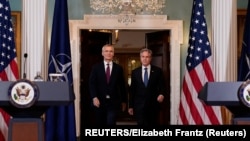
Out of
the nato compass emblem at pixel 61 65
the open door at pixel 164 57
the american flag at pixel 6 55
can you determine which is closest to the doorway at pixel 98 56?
the open door at pixel 164 57

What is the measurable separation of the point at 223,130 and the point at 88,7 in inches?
213

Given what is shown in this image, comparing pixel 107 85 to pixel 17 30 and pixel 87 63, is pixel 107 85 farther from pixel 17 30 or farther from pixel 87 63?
pixel 17 30

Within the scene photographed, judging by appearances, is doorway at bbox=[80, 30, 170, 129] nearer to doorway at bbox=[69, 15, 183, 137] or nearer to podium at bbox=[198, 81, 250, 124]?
doorway at bbox=[69, 15, 183, 137]

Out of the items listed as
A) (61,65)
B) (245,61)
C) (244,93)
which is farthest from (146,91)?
(244,93)

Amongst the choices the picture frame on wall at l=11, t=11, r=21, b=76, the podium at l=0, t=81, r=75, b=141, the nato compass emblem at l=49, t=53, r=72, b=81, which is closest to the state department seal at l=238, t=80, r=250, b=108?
the podium at l=0, t=81, r=75, b=141

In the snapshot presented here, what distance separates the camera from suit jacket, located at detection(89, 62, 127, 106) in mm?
5461

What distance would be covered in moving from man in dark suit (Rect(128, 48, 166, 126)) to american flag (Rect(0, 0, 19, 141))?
5.21 ft

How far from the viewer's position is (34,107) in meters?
3.85

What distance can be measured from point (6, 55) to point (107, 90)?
1.40m

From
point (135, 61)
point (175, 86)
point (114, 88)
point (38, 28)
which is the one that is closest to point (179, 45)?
point (175, 86)

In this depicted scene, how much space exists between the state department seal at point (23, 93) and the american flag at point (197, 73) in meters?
2.84

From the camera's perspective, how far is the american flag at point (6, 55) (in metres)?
5.49

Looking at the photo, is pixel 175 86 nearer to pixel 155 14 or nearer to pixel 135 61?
pixel 155 14

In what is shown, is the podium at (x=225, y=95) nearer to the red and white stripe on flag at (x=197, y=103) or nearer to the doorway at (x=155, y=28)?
the red and white stripe on flag at (x=197, y=103)
